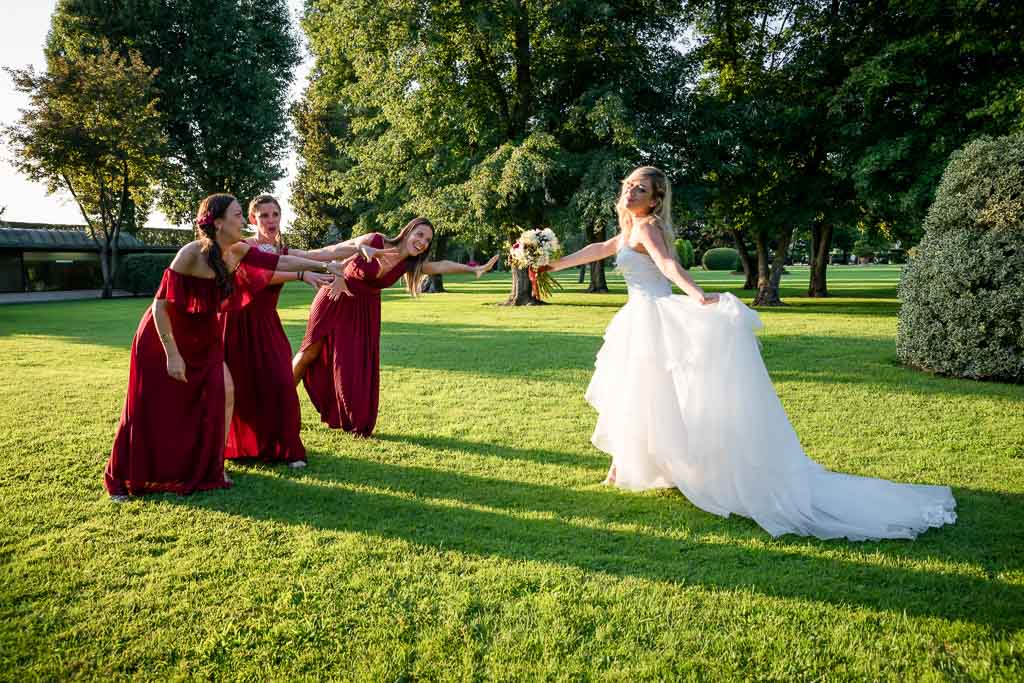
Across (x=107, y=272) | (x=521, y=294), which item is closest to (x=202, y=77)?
(x=107, y=272)

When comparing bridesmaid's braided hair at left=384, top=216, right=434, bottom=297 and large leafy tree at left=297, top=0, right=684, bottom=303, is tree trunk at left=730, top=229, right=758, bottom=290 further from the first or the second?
bridesmaid's braided hair at left=384, top=216, right=434, bottom=297

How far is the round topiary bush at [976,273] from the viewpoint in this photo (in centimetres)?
1041

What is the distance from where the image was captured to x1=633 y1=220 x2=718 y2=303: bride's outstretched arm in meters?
5.34

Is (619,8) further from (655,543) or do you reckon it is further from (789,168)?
(655,543)

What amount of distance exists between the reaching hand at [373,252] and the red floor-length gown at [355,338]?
0.14 meters

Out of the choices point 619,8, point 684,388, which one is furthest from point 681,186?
point 684,388

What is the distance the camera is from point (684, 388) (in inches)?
212

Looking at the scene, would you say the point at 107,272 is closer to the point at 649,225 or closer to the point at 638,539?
the point at 649,225

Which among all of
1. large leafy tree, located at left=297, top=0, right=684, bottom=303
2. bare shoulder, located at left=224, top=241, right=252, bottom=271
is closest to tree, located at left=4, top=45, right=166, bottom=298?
large leafy tree, located at left=297, top=0, right=684, bottom=303

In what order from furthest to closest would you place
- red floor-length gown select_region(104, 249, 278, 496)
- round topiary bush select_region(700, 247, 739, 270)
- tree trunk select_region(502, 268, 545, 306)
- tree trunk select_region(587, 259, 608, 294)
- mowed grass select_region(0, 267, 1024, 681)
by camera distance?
round topiary bush select_region(700, 247, 739, 270) < tree trunk select_region(587, 259, 608, 294) < tree trunk select_region(502, 268, 545, 306) < red floor-length gown select_region(104, 249, 278, 496) < mowed grass select_region(0, 267, 1024, 681)

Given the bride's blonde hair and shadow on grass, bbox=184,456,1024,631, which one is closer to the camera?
shadow on grass, bbox=184,456,1024,631

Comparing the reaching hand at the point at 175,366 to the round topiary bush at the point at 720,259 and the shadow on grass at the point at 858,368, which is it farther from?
the round topiary bush at the point at 720,259

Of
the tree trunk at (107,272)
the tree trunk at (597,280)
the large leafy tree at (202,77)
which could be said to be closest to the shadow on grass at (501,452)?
the tree trunk at (597,280)

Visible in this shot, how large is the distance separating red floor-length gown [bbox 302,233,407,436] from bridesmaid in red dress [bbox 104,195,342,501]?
1.79 meters
